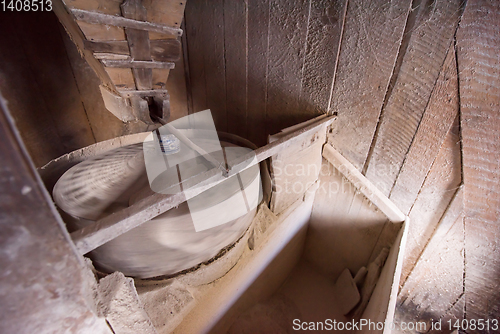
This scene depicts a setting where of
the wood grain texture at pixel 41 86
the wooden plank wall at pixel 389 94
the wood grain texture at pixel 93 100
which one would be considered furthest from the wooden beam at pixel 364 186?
the wood grain texture at pixel 41 86

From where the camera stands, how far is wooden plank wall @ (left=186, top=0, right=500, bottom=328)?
1.14 metres

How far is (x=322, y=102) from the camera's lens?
150 cm

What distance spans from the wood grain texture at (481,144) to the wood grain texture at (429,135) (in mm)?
37

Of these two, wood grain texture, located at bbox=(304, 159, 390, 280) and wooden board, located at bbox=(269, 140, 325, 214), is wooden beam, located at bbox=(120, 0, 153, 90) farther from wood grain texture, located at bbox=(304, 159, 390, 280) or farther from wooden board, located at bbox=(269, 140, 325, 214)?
wood grain texture, located at bbox=(304, 159, 390, 280)

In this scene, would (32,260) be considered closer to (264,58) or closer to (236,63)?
(264,58)

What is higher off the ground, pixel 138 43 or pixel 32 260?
pixel 138 43

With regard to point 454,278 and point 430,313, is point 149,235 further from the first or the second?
point 430,313

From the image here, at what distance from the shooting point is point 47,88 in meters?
1.80

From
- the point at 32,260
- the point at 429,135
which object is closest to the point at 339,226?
the point at 429,135

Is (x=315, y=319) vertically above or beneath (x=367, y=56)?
beneath

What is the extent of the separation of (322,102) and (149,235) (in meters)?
1.21

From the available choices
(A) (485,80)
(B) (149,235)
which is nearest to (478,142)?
(A) (485,80)

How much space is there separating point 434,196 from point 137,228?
1.63 meters

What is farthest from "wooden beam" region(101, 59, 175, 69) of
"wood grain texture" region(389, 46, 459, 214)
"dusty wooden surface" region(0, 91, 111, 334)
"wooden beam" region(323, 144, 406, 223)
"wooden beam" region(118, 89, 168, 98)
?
"wood grain texture" region(389, 46, 459, 214)
